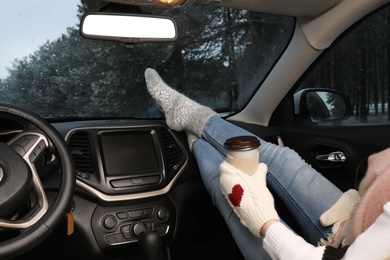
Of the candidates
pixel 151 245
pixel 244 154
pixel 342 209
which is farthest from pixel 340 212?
pixel 151 245

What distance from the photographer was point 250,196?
1.42 metres

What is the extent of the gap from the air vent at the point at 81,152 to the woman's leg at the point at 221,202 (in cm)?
48

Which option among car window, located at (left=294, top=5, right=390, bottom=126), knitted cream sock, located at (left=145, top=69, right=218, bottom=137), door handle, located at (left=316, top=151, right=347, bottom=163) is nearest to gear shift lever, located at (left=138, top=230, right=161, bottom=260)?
knitted cream sock, located at (left=145, top=69, right=218, bottom=137)

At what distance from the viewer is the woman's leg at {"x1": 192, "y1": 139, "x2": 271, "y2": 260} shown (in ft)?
5.36

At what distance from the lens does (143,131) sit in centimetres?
226

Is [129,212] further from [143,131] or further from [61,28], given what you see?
[61,28]

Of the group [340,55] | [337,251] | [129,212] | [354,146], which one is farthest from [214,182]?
[340,55]

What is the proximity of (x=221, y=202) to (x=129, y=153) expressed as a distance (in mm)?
587

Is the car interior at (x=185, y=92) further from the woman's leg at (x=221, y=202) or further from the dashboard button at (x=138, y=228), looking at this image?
the woman's leg at (x=221, y=202)

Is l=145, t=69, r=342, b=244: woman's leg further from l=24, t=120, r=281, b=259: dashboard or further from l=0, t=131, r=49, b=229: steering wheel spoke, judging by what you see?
l=0, t=131, r=49, b=229: steering wheel spoke

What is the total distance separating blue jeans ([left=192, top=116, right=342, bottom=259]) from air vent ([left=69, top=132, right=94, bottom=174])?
0.51 metres

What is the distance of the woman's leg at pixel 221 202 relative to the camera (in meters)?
1.63

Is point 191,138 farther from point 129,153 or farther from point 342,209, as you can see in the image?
point 342,209

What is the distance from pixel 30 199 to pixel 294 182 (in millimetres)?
948
